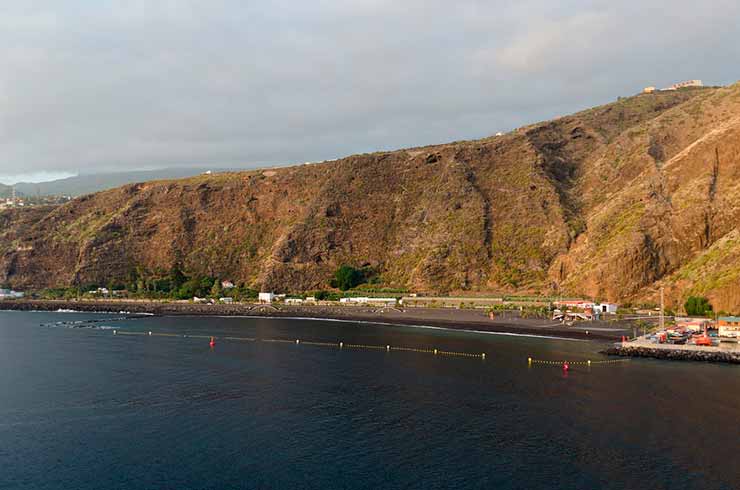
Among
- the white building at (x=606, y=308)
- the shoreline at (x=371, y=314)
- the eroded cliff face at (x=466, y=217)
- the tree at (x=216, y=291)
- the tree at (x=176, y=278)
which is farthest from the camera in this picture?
the tree at (x=176, y=278)

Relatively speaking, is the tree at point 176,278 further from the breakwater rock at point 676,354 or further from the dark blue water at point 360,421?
the breakwater rock at point 676,354

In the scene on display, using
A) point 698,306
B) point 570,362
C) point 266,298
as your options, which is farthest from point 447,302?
point 570,362

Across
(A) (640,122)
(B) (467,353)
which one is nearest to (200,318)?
(B) (467,353)

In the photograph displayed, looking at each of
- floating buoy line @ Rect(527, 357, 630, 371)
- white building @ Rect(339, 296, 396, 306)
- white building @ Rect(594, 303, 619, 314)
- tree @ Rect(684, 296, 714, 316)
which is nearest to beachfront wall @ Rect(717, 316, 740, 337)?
tree @ Rect(684, 296, 714, 316)

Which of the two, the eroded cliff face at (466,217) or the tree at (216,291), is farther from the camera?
the tree at (216,291)

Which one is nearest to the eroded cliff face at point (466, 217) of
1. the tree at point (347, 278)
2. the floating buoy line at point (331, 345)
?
the tree at point (347, 278)

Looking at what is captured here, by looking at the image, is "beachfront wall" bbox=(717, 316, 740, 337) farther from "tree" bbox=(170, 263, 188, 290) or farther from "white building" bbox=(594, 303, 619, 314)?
"tree" bbox=(170, 263, 188, 290)

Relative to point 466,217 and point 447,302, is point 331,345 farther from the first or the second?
point 466,217
